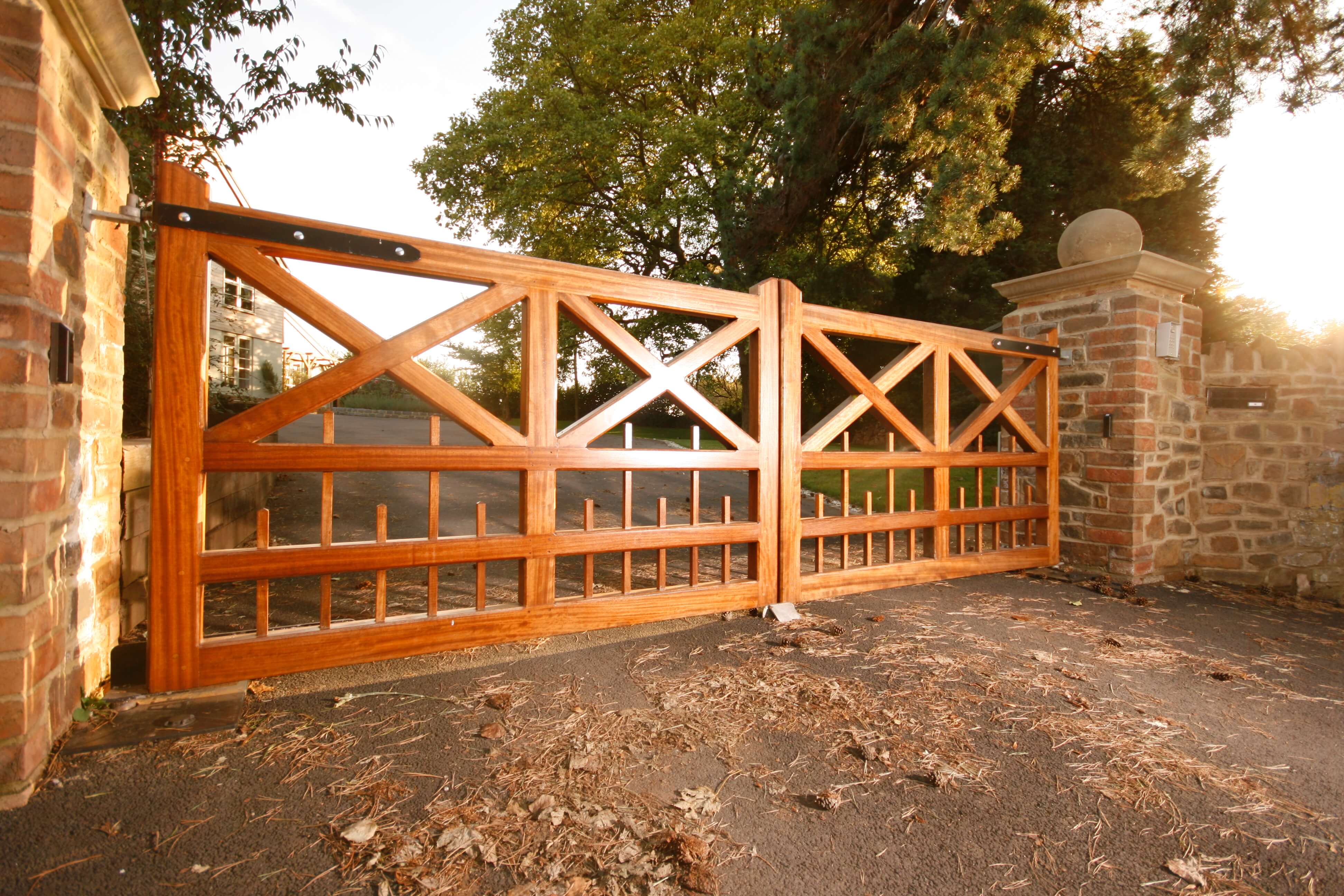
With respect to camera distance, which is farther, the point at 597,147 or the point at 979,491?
the point at 597,147

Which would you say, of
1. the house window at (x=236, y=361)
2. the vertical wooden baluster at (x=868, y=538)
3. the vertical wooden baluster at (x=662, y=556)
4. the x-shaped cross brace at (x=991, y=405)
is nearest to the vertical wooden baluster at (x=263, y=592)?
the vertical wooden baluster at (x=662, y=556)

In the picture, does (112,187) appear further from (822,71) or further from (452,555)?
(822,71)

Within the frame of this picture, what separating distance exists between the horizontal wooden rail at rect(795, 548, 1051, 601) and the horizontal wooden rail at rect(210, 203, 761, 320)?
5.09 ft

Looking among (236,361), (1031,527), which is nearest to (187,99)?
(1031,527)

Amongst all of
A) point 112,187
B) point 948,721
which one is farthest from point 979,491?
point 112,187

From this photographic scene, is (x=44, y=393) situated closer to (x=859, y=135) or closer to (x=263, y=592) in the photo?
(x=263, y=592)

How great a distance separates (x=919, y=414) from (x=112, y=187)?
14.5 m

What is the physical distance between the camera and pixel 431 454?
8.62 ft

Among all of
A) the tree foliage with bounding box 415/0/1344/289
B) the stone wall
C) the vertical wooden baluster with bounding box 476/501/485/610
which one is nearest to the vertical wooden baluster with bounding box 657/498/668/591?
the vertical wooden baluster with bounding box 476/501/485/610

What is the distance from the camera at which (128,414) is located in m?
5.68

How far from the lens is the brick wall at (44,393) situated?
5.27ft

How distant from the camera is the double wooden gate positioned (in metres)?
2.24

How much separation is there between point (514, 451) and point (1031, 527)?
3.91 m

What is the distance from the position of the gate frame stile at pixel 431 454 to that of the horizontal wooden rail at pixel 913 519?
0.32 meters
